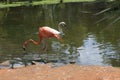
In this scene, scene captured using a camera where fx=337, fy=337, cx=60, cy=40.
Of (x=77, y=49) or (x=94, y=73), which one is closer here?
(x=94, y=73)

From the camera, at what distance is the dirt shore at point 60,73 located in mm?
8883

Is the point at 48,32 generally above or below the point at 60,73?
above

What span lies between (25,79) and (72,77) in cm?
132

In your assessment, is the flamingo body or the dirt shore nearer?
the dirt shore

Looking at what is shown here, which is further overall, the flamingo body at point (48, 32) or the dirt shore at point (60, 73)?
the flamingo body at point (48, 32)

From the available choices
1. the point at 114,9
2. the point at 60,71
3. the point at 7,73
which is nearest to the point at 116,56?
the point at 60,71

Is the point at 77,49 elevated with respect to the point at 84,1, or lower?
lower

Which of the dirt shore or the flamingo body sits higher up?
the flamingo body

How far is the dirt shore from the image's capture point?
29.1 ft

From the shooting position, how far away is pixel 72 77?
29.3 ft

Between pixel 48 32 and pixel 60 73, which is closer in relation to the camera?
pixel 60 73

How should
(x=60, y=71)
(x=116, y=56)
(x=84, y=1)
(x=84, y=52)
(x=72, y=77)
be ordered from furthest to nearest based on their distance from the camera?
(x=84, y=1)
(x=84, y=52)
(x=116, y=56)
(x=60, y=71)
(x=72, y=77)

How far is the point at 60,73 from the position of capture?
963cm

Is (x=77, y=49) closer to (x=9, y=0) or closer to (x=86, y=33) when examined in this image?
(x=86, y=33)
